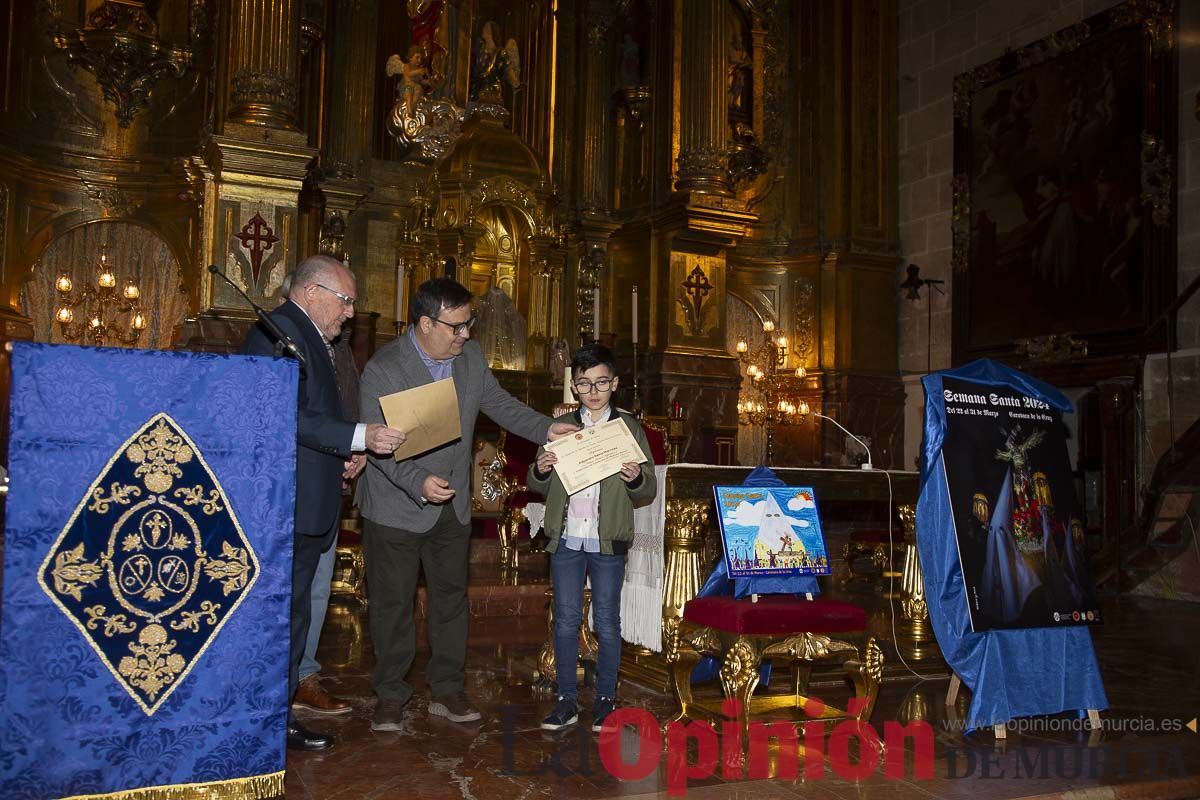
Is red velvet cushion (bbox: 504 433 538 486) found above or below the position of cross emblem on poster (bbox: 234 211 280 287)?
below

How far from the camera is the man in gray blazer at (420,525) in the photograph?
3953mm

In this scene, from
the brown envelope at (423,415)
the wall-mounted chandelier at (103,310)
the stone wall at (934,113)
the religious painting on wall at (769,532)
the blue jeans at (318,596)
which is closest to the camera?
the brown envelope at (423,415)

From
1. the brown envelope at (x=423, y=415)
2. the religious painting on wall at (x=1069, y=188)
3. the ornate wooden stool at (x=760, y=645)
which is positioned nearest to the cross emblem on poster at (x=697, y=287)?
the religious painting on wall at (x=1069, y=188)

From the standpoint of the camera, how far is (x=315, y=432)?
3.42 m

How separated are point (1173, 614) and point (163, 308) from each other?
9.92 metres

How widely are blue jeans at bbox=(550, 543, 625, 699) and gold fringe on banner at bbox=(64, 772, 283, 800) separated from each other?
1389 millimetres

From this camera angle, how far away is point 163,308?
10336mm

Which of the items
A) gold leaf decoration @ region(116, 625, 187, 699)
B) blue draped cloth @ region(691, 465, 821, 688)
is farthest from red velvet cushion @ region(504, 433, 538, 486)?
gold leaf decoration @ region(116, 625, 187, 699)

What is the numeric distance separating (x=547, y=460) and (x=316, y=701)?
1468 millimetres

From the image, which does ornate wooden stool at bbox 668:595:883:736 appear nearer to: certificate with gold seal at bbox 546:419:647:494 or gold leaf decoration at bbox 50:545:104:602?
certificate with gold seal at bbox 546:419:647:494

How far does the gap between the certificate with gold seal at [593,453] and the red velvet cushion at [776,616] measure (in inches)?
28.6

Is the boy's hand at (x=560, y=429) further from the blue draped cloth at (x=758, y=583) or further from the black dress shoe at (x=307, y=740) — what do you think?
the black dress shoe at (x=307, y=740)

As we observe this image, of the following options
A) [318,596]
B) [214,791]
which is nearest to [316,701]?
[318,596]

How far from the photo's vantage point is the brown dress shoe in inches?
163
